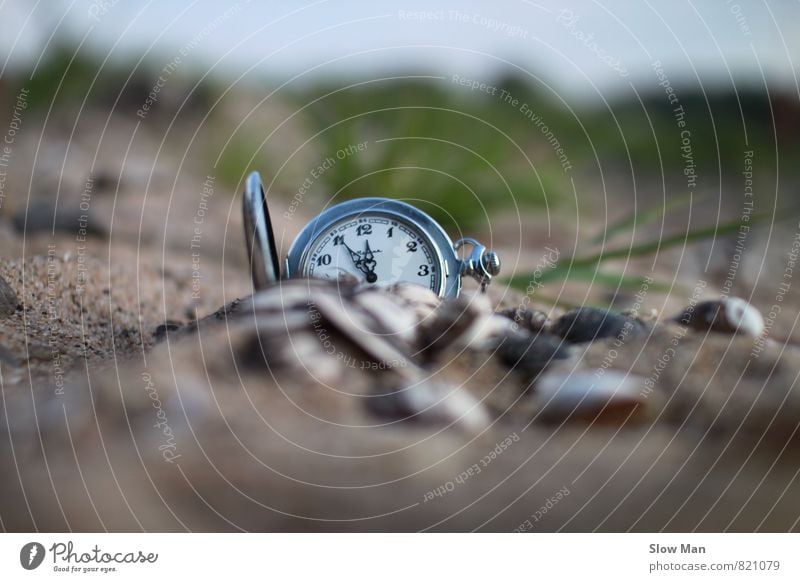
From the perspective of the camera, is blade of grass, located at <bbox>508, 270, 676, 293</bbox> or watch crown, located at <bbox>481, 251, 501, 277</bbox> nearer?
watch crown, located at <bbox>481, 251, 501, 277</bbox>

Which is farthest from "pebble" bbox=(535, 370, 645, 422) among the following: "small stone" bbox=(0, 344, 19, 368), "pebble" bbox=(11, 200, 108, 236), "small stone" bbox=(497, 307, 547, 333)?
"pebble" bbox=(11, 200, 108, 236)

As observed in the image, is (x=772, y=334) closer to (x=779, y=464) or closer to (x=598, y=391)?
(x=779, y=464)

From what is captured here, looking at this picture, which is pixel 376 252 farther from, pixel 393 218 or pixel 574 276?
pixel 574 276

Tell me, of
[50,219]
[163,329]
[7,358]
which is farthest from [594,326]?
[50,219]

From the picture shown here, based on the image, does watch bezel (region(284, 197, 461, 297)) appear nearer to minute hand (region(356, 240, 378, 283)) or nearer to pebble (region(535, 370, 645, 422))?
minute hand (region(356, 240, 378, 283))

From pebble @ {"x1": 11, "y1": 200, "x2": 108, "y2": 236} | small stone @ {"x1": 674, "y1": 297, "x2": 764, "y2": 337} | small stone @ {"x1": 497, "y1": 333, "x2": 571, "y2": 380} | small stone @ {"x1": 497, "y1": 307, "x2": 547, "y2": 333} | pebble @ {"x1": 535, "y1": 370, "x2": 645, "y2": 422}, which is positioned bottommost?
pebble @ {"x1": 535, "y1": 370, "x2": 645, "y2": 422}

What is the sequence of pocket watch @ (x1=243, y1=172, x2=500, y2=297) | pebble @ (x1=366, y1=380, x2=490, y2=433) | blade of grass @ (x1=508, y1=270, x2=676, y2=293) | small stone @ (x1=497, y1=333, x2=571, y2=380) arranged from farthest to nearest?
blade of grass @ (x1=508, y1=270, x2=676, y2=293), pocket watch @ (x1=243, y1=172, x2=500, y2=297), small stone @ (x1=497, y1=333, x2=571, y2=380), pebble @ (x1=366, y1=380, x2=490, y2=433)

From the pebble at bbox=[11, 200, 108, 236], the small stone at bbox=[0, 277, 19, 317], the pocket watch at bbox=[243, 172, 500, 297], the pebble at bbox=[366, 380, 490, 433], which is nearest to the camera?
the pebble at bbox=[366, 380, 490, 433]

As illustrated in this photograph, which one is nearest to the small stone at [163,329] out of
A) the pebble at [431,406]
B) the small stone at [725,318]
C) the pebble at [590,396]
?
the pebble at [431,406]
